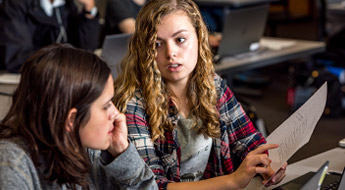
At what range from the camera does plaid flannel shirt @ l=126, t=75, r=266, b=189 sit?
124 cm

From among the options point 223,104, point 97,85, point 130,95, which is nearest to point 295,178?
point 223,104

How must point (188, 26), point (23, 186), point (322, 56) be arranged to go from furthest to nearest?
point (322, 56) < point (188, 26) < point (23, 186)

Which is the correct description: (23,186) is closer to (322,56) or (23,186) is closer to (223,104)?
(223,104)

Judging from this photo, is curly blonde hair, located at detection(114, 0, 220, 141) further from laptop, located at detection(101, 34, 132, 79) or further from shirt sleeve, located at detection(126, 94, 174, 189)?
laptop, located at detection(101, 34, 132, 79)

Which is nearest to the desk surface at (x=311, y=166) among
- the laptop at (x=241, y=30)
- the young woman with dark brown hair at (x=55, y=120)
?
the young woman with dark brown hair at (x=55, y=120)

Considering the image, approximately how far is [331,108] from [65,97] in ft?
10.2

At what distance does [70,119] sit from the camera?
89 centimetres

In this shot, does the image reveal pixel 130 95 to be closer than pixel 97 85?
No

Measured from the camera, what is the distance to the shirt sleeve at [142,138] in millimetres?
1229

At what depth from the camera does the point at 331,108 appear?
3617 millimetres

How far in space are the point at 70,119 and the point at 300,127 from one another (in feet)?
1.72

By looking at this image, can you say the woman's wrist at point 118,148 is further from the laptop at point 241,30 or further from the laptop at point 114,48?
the laptop at point 241,30

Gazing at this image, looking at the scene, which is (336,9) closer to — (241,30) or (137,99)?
(241,30)

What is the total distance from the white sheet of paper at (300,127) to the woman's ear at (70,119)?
1.65ft
